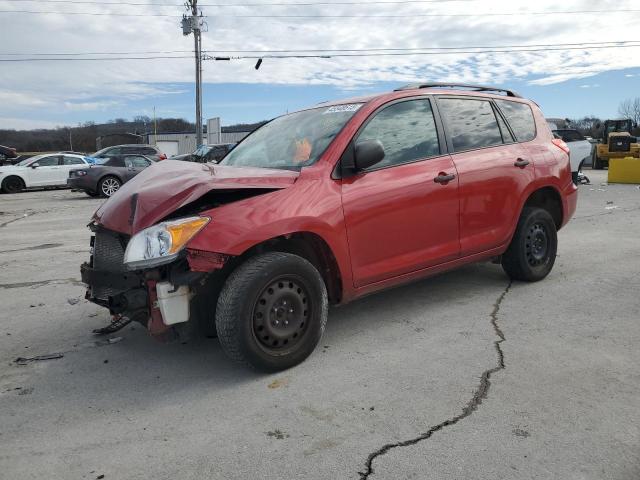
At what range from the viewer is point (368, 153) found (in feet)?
11.9

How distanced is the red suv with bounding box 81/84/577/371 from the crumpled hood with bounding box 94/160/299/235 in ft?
0.04

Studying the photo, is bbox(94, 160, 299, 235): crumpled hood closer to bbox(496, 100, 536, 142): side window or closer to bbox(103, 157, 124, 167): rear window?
bbox(496, 100, 536, 142): side window

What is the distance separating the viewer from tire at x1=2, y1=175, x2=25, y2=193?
2045cm

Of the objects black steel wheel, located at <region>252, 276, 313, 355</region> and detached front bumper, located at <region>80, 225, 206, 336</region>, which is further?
black steel wheel, located at <region>252, 276, 313, 355</region>

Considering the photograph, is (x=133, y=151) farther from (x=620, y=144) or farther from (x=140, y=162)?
(x=620, y=144)

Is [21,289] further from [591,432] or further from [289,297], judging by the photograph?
[591,432]

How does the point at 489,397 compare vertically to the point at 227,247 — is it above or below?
below

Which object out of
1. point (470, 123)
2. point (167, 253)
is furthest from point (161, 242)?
point (470, 123)

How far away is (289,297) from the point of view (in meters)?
3.37

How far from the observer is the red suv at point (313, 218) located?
3166 mm

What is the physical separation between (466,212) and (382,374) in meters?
1.71

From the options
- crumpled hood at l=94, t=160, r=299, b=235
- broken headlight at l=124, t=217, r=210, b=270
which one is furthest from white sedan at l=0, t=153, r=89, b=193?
broken headlight at l=124, t=217, r=210, b=270

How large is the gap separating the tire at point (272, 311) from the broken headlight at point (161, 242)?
0.37 meters

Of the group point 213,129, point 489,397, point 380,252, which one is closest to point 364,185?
point 380,252
